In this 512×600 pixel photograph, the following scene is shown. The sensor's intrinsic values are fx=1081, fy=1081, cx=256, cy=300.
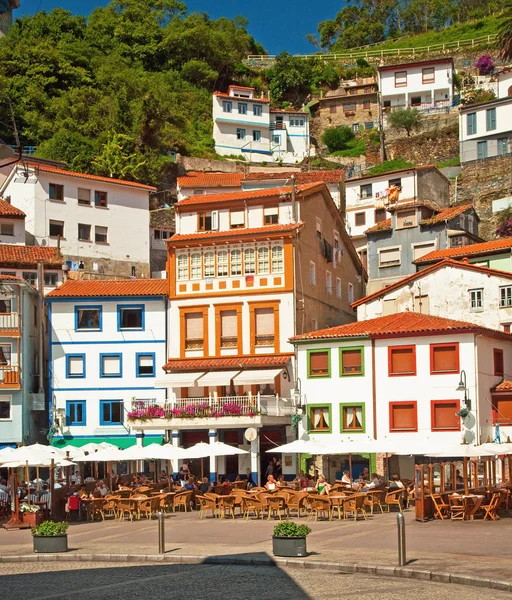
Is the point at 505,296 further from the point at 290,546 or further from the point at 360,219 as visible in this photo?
the point at 290,546

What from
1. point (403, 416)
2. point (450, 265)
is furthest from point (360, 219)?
point (403, 416)

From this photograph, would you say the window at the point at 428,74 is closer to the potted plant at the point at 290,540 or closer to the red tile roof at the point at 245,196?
the red tile roof at the point at 245,196

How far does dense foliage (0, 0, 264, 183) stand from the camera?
90062mm

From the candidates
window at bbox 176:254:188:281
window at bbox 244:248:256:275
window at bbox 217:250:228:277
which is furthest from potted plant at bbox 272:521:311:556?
window at bbox 176:254:188:281

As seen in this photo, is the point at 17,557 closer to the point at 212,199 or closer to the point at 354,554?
the point at 354,554

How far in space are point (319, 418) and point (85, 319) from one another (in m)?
14.4

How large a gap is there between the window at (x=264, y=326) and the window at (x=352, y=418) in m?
5.66

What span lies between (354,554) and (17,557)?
25.8 ft

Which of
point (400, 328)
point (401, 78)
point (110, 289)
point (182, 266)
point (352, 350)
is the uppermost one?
point (401, 78)

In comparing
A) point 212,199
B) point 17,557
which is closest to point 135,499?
point 17,557

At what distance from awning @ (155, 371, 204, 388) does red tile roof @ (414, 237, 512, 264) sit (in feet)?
56.0

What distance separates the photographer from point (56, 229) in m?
71.1

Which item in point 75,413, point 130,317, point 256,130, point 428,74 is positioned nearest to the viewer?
point 75,413

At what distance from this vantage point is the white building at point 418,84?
110 metres
